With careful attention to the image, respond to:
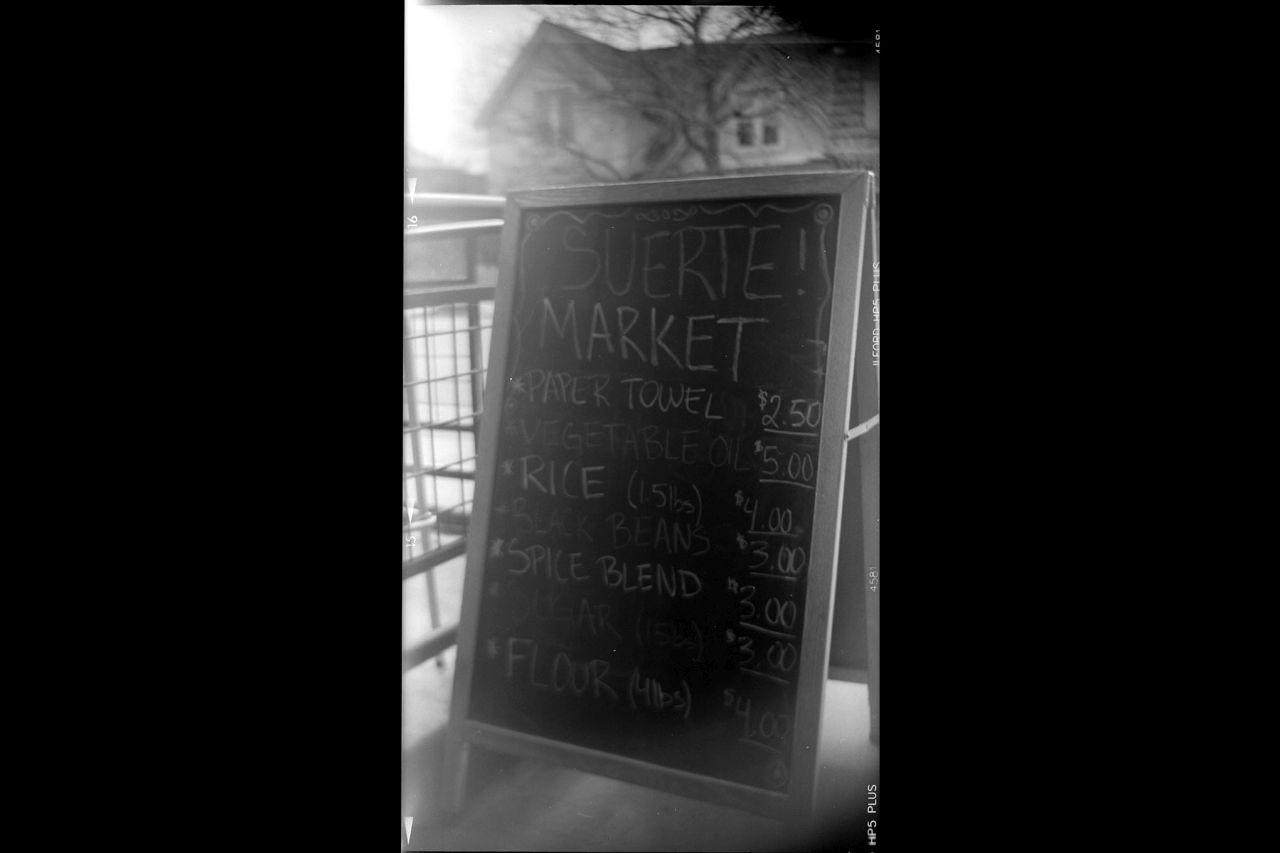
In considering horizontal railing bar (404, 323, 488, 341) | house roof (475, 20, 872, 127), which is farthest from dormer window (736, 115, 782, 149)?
horizontal railing bar (404, 323, 488, 341)

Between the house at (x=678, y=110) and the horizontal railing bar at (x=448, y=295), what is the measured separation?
0.63ft

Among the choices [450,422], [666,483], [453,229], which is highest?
[453,229]

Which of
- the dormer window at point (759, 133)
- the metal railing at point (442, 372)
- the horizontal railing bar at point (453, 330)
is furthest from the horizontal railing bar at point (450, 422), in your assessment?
the dormer window at point (759, 133)

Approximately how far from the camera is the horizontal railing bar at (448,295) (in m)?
1.77

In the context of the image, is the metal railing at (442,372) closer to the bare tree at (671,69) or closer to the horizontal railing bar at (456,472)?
the horizontal railing bar at (456,472)

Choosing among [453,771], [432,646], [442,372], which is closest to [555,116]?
[442,372]

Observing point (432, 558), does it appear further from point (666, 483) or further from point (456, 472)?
point (666, 483)

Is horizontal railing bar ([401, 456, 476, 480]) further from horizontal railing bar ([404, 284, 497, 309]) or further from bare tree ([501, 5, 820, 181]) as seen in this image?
bare tree ([501, 5, 820, 181])

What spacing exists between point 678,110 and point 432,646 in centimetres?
110

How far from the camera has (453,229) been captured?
5.81 feet

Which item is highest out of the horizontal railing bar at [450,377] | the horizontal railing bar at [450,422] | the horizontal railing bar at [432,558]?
the horizontal railing bar at [450,377]
